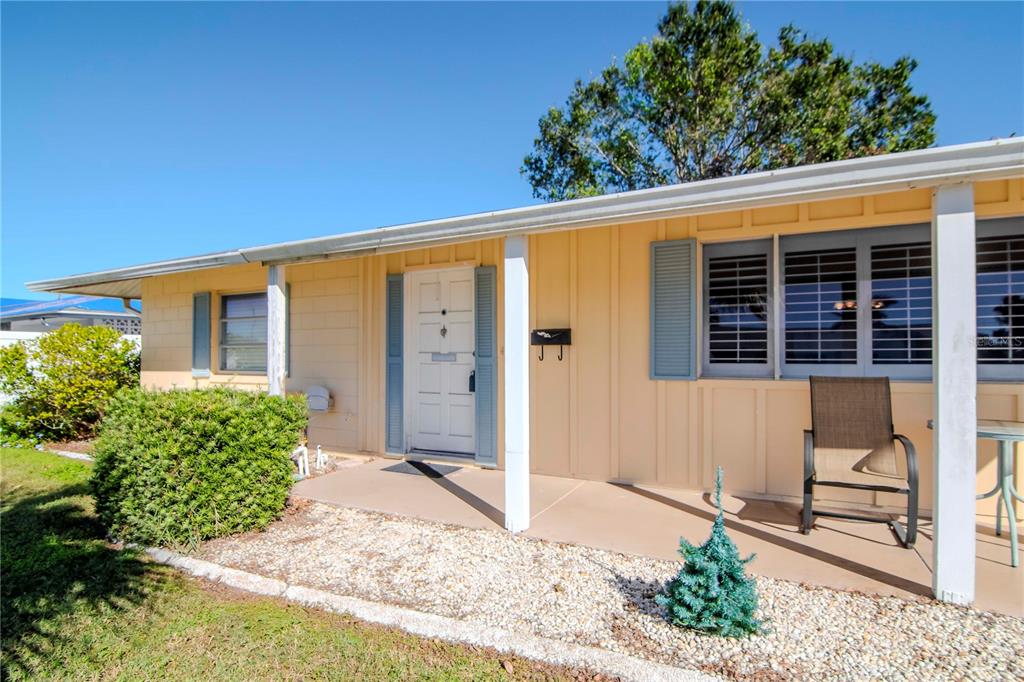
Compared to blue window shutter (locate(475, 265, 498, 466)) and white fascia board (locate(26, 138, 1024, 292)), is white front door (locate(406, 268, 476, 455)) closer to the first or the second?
blue window shutter (locate(475, 265, 498, 466))

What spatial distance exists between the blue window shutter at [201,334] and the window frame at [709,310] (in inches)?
269

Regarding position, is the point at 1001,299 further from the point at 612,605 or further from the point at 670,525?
the point at 612,605

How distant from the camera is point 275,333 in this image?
509 centimetres

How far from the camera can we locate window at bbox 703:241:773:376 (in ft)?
14.4

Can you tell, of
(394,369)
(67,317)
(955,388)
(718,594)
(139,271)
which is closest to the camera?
(718,594)

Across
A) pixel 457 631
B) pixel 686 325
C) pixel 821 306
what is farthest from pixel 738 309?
pixel 457 631

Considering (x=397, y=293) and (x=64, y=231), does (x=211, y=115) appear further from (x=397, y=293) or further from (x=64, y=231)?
(x=64, y=231)

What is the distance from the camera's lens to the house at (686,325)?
8.39ft

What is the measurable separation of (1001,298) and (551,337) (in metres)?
3.46

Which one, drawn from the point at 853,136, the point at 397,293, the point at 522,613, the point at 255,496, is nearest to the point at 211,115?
the point at 397,293

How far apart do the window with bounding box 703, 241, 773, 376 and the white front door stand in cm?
246

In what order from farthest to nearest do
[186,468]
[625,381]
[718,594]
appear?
1. [625,381]
2. [186,468]
3. [718,594]

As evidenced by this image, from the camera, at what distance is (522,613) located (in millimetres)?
2531

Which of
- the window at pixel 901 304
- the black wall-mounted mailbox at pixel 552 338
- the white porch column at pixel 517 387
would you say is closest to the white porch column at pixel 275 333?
the black wall-mounted mailbox at pixel 552 338
